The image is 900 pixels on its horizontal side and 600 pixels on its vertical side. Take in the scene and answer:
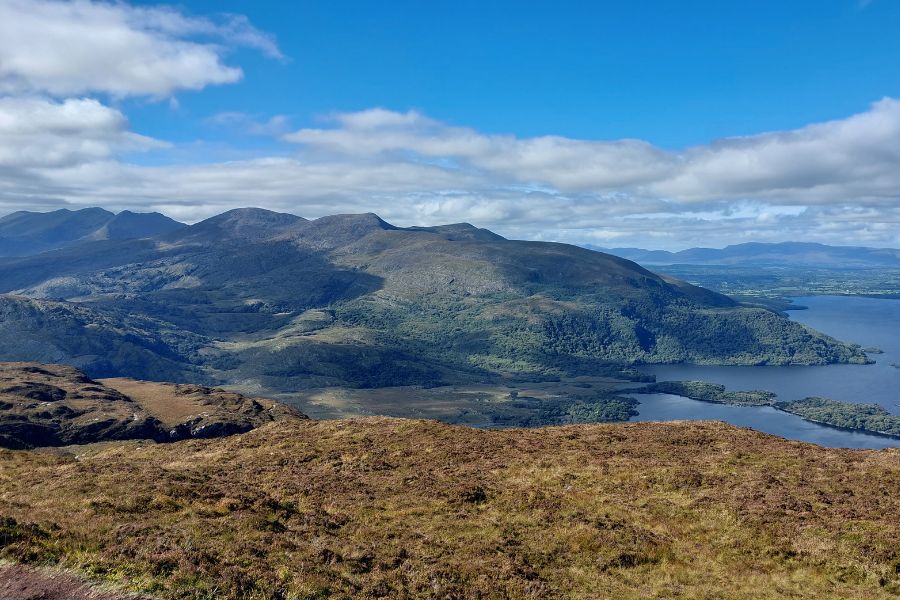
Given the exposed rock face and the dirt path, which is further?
the exposed rock face

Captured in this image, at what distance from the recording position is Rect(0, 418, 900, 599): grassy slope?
2891 cm

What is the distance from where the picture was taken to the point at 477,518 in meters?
38.5

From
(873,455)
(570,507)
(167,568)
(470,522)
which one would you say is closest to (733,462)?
(873,455)

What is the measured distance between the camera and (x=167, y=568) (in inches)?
1069

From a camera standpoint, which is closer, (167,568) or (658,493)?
(167,568)

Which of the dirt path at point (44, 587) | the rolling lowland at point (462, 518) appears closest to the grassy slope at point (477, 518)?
the rolling lowland at point (462, 518)

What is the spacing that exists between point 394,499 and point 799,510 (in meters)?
26.1

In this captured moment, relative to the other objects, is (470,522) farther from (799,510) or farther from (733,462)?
(733,462)

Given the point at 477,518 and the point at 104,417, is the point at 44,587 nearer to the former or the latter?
the point at 477,518

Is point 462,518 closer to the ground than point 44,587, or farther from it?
closer to the ground

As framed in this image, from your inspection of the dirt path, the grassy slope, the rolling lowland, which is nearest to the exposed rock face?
the rolling lowland

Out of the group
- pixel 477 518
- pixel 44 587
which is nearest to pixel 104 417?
pixel 477 518

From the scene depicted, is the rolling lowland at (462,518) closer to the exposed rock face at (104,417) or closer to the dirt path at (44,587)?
the dirt path at (44,587)

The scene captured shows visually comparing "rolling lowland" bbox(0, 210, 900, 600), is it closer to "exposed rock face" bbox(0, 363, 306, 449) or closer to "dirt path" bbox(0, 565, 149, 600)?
"dirt path" bbox(0, 565, 149, 600)
